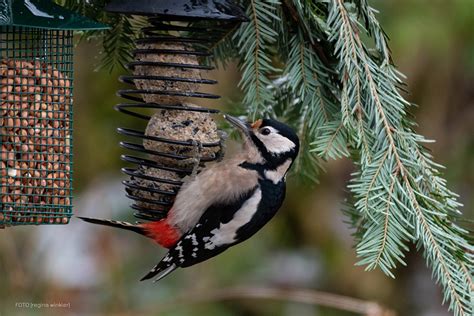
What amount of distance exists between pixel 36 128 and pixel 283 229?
3108 mm

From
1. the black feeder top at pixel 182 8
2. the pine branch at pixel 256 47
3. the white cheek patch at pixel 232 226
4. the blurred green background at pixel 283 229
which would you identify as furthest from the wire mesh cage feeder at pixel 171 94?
the blurred green background at pixel 283 229

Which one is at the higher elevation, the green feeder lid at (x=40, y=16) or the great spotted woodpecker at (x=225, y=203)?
the green feeder lid at (x=40, y=16)

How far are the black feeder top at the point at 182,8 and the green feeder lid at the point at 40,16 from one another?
0.37 feet

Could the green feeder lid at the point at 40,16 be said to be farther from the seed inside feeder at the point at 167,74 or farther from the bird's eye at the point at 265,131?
the bird's eye at the point at 265,131

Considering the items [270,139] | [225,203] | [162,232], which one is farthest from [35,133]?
[270,139]

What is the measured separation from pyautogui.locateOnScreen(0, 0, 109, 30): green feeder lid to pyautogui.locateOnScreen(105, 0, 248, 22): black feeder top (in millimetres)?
114

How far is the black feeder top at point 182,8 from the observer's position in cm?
275

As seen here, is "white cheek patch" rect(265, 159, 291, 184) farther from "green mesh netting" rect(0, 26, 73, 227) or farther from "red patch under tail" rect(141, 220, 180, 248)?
"green mesh netting" rect(0, 26, 73, 227)

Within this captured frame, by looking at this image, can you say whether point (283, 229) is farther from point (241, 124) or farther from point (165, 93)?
point (165, 93)

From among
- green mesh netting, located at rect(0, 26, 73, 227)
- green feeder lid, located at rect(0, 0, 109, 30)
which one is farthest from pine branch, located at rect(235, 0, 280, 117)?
green mesh netting, located at rect(0, 26, 73, 227)

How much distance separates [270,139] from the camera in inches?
127

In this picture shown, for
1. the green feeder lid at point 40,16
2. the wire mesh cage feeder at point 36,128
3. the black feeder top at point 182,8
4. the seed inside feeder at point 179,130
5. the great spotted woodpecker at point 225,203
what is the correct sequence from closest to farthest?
the green feeder lid at point 40,16 < the black feeder top at point 182,8 < the wire mesh cage feeder at point 36,128 < the seed inside feeder at point 179,130 < the great spotted woodpecker at point 225,203

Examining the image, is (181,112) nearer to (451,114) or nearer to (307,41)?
(307,41)

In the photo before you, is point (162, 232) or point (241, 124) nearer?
point (162, 232)
